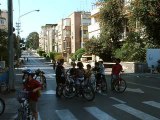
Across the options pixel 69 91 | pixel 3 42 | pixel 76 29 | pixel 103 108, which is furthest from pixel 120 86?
pixel 76 29

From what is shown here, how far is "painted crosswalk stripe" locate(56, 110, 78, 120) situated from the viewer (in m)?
14.0

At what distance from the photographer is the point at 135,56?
50656 millimetres

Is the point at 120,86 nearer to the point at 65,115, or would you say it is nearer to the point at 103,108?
the point at 103,108

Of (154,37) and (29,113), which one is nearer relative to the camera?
(29,113)

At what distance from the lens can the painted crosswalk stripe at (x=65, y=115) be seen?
550 inches

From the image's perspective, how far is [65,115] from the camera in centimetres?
1466

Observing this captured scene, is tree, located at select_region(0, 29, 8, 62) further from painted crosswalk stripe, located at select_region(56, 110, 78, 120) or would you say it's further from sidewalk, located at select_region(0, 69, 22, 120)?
painted crosswalk stripe, located at select_region(56, 110, 78, 120)

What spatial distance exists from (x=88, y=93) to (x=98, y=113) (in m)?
4.20

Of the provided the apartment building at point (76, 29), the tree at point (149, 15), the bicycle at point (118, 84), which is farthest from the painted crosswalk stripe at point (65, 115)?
the apartment building at point (76, 29)

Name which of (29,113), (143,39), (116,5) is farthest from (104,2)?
(29,113)

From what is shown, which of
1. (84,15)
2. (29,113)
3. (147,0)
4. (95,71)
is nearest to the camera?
(29,113)

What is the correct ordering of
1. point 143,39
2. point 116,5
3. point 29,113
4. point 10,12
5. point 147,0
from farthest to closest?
point 116,5
point 143,39
point 147,0
point 10,12
point 29,113

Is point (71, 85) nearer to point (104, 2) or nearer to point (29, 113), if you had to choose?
point (29, 113)

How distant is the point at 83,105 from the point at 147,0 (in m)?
32.1
